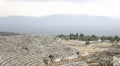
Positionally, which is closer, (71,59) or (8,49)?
(8,49)

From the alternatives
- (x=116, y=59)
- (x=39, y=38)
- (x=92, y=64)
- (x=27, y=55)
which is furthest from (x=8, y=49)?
Answer: (x=116, y=59)

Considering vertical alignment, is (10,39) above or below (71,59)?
above

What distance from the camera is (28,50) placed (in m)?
37.3

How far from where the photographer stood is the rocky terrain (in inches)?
1310

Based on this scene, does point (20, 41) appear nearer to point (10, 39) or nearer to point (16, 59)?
point (10, 39)

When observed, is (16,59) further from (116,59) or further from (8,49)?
(116,59)

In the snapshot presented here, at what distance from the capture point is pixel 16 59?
33.3m

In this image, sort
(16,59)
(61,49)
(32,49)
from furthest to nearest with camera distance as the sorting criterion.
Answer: (61,49)
(32,49)
(16,59)

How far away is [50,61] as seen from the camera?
37.4 m

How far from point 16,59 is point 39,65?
3.14 metres

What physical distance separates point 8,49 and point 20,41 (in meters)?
3.81

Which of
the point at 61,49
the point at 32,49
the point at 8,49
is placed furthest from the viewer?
the point at 61,49

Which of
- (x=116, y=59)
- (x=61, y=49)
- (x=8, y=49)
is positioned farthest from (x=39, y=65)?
(x=116, y=59)

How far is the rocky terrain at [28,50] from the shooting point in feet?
109
